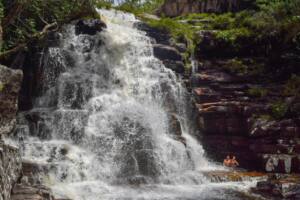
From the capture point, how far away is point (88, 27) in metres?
25.1

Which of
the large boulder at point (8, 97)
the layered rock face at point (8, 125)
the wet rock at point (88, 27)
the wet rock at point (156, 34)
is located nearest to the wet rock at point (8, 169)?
the layered rock face at point (8, 125)

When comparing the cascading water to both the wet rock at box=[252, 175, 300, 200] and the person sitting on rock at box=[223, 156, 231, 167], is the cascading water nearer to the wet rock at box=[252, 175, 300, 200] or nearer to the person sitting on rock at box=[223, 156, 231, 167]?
the person sitting on rock at box=[223, 156, 231, 167]

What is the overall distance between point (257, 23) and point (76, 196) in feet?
55.6

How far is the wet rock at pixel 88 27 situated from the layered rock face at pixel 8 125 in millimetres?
12151

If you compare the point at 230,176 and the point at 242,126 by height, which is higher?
the point at 242,126

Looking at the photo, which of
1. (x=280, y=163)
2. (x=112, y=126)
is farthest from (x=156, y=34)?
(x=280, y=163)

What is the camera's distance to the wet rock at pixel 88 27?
2503 cm

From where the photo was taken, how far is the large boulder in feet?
40.1

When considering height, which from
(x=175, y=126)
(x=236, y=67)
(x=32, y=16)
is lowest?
(x=175, y=126)

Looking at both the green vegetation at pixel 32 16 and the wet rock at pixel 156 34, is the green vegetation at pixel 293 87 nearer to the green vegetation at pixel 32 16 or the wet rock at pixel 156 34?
the wet rock at pixel 156 34

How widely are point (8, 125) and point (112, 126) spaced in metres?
7.77

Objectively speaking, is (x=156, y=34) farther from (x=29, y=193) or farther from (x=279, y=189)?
(x=29, y=193)

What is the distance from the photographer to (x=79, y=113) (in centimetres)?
2009

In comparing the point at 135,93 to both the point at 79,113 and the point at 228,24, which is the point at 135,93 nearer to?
the point at 79,113
